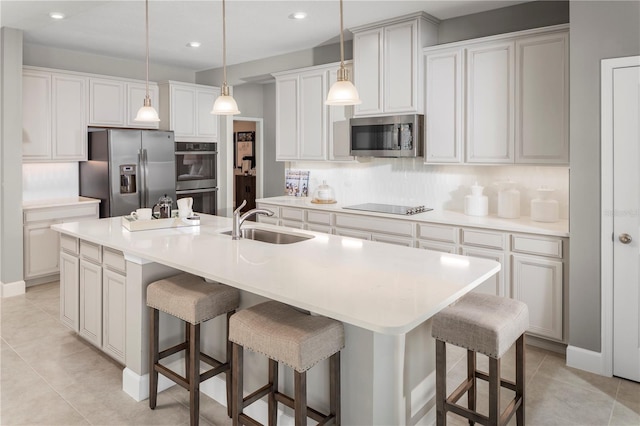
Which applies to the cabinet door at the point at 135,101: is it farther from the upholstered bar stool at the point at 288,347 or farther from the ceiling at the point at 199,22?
the upholstered bar stool at the point at 288,347

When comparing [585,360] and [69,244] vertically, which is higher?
[69,244]

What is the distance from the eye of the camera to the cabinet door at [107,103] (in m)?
5.38

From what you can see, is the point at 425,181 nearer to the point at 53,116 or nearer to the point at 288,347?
the point at 288,347

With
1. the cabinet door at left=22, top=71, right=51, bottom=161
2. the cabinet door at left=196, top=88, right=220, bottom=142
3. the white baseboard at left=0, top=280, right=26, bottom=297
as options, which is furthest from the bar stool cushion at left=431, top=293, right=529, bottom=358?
the cabinet door at left=196, top=88, right=220, bottom=142

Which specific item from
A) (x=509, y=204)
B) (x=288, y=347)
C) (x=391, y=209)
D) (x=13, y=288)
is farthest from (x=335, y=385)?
(x=13, y=288)

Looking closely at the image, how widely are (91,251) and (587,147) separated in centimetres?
332

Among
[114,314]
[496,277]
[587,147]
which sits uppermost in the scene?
[587,147]

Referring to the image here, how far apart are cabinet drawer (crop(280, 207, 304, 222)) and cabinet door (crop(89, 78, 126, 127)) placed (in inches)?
94.5

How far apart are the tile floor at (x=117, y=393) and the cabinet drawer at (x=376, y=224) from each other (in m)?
1.13

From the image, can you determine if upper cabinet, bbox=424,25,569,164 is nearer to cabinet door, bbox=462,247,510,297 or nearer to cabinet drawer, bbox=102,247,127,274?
cabinet door, bbox=462,247,510,297

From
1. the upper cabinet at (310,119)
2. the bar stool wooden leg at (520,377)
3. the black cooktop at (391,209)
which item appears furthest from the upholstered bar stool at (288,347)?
the upper cabinet at (310,119)

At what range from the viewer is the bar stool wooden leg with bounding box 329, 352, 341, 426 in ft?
6.35

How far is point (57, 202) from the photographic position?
5.16 m

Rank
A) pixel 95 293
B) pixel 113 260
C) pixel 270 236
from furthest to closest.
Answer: pixel 270 236 < pixel 95 293 < pixel 113 260
